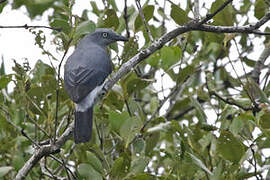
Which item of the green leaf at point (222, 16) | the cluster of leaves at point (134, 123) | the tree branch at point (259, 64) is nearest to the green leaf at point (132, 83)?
the cluster of leaves at point (134, 123)

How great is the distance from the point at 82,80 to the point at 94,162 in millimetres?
1502

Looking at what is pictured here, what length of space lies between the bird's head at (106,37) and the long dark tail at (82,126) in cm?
101

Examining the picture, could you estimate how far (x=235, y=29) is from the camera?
12.6ft

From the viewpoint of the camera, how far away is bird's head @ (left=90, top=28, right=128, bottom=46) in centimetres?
521

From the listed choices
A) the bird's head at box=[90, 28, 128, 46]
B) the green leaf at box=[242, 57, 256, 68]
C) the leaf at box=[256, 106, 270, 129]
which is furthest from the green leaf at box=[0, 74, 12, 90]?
the green leaf at box=[242, 57, 256, 68]

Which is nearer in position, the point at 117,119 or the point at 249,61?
the point at 117,119

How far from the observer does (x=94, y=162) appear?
11.8 feet

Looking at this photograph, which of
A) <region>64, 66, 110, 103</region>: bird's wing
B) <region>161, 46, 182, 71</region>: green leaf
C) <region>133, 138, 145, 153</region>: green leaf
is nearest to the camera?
<region>133, 138, 145, 153</region>: green leaf

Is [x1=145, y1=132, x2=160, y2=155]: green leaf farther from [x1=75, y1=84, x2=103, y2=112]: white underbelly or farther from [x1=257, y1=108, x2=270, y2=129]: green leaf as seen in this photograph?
[x1=257, y1=108, x2=270, y2=129]: green leaf

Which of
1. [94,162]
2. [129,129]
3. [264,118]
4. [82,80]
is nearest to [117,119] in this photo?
[129,129]

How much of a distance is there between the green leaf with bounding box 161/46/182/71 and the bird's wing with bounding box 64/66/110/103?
0.75 metres

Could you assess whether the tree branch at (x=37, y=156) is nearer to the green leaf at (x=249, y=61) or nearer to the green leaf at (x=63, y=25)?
the green leaf at (x=63, y=25)

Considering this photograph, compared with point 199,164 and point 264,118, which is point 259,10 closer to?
point 264,118

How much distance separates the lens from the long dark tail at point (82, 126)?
3.94 metres
